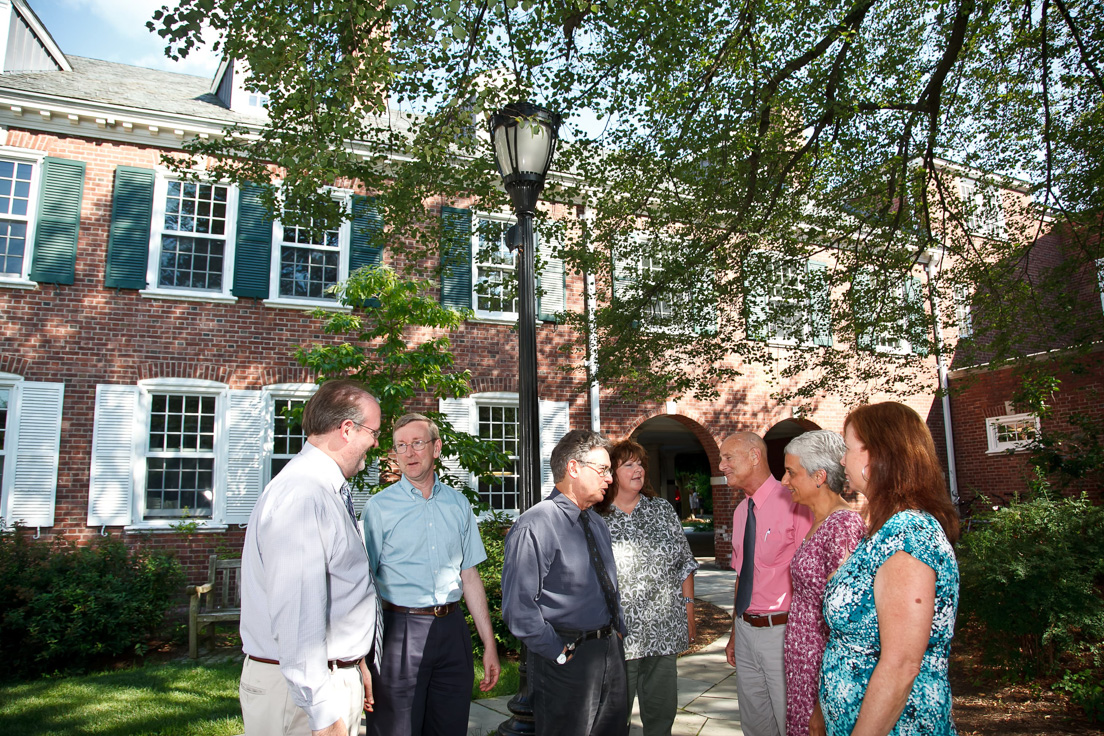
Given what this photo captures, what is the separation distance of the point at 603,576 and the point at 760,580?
109 cm

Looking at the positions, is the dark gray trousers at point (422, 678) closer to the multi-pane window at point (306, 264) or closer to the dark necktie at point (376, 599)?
the dark necktie at point (376, 599)

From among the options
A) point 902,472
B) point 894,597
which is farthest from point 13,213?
point 894,597

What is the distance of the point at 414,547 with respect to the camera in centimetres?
373

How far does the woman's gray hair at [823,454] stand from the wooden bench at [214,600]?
21.3 ft

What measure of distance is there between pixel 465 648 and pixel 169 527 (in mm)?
8523

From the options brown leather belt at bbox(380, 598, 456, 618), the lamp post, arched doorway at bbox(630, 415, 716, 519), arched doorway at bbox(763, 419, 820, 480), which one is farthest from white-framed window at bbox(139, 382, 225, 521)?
arched doorway at bbox(630, 415, 716, 519)

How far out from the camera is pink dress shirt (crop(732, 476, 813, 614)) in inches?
154

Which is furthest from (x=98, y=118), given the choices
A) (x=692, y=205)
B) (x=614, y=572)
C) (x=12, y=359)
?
(x=614, y=572)

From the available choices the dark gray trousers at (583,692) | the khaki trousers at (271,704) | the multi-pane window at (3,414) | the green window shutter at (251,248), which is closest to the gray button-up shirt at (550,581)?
the dark gray trousers at (583,692)

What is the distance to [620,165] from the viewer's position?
9.97 meters

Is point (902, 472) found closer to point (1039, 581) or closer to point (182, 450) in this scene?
point (1039, 581)

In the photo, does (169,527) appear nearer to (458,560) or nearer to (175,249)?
(175,249)

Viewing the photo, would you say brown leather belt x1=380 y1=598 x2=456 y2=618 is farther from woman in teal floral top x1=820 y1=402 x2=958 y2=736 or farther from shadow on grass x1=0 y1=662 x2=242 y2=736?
shadow on grass x1=0 y1=662 x2=242 y2=736

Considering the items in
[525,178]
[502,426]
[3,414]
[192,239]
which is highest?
[192,239]
